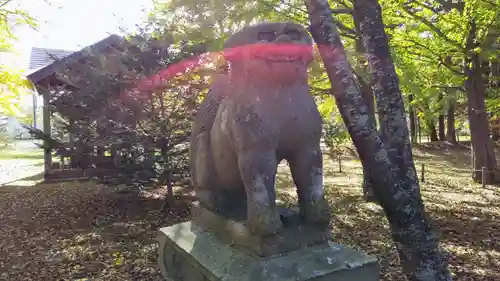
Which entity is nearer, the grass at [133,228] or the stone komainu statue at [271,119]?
the stone komainu statue at [271,119]

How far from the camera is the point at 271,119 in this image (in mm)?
2502

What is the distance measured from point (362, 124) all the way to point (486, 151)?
9.94m

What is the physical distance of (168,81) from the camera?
7.57 metres

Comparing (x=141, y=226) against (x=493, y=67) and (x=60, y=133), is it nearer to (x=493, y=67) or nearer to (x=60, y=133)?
(x=60, y=133)

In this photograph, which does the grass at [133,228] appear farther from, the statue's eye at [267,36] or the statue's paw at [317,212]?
the statue's eye at [267,36]

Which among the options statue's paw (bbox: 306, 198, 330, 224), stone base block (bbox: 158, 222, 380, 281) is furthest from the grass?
statue's paw (bbox: 306, 198, 330, 224)

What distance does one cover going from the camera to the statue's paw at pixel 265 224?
2.46m

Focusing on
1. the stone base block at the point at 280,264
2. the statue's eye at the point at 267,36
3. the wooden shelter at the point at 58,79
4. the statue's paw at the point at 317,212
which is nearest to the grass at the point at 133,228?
the wooden shelter at the point at 58,79

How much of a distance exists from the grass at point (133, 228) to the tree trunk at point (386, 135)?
1944 mm

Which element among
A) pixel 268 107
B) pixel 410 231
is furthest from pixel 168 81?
pixel 410 231

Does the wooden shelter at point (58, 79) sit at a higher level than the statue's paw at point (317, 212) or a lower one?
higher

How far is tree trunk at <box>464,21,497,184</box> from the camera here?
1020cm

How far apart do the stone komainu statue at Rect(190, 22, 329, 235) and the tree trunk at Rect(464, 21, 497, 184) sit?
9084mm

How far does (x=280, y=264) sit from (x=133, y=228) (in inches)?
192
